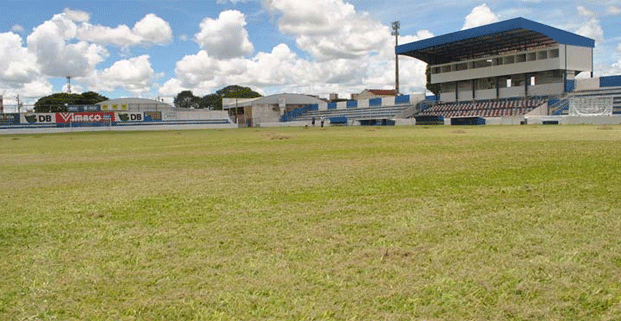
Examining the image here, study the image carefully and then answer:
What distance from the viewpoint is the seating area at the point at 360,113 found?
218ft

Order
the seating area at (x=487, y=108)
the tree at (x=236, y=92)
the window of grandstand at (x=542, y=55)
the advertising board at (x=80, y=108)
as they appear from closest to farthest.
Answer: the seating area at (x=487, y=108) → the window of grandstand at (x=542, y=55) → the advertising board at (x=80, y=108) → the tree at (x=236, y=92)

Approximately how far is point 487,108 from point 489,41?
7889 mm

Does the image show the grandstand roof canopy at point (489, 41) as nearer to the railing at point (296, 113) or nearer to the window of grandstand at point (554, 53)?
the window of grandstand at point (554, 53)

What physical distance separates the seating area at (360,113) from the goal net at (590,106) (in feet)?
73.3

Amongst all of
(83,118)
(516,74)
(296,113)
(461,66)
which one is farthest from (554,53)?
(83,118)

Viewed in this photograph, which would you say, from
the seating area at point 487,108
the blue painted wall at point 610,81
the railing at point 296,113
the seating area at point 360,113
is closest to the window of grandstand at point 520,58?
the seating area at point 487,108

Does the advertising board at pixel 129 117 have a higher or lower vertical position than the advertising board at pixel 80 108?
lower

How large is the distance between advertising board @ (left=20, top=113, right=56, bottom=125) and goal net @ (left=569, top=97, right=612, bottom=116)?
5656 centimetres

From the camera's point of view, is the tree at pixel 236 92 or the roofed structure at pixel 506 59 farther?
the tree at pixel 236 92

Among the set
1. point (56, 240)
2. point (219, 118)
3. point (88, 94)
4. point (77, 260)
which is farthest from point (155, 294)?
point (88, 94)

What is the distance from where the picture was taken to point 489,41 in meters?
57.0

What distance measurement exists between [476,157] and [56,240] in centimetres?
824

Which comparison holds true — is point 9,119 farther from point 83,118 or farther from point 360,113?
point 360,113

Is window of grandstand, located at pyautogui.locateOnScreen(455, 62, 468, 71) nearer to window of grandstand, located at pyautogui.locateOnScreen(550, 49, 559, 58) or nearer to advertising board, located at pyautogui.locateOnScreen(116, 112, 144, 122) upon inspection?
window of grandstand, located at pyautogui.locateOnScreen(550, 49, 559, 58)
